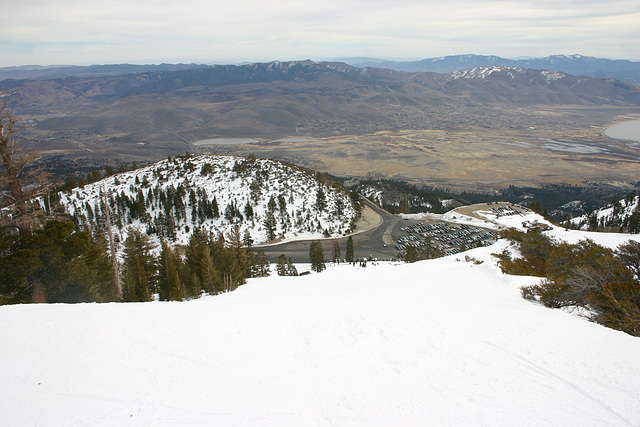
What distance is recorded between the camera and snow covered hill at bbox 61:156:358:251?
85062 millimetres

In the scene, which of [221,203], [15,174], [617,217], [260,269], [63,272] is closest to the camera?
[15,174]

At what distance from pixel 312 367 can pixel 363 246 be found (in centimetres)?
7437

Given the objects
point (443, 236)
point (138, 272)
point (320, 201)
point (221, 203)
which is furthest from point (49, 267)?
point (443, 236)

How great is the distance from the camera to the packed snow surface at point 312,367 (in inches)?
281

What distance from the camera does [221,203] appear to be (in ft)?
297

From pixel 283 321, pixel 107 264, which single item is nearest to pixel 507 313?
pixel 283 321

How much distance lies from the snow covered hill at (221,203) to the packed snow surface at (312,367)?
234ft

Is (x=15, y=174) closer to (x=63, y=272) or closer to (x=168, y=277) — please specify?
(x=63, y=272)

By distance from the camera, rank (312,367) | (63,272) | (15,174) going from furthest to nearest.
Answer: (63,272) < (15,174) < (312,367)

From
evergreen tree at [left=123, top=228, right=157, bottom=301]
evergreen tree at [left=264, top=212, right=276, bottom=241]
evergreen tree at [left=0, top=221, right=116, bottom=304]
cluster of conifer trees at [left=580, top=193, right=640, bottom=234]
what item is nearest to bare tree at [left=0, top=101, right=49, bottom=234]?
evergreen tree at [left=0, top=221, right=116, bottom=304]

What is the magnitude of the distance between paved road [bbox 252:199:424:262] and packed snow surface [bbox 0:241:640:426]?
61062 mm

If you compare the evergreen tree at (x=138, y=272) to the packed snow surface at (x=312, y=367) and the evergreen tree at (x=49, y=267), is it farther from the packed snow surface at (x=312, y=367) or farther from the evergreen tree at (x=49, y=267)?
the packed snow surface at (x=312, y=367)

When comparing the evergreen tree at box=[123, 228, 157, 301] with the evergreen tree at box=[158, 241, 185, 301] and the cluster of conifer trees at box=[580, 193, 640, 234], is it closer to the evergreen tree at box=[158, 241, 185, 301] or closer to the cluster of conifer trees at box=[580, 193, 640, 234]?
the evergreen tree at box=[158, 241, 185, 301]

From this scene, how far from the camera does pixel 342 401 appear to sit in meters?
7.65
